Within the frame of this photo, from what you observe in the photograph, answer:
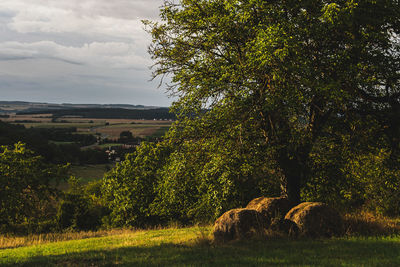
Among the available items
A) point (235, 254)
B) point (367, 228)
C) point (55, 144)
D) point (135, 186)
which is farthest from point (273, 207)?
point (55, 144)

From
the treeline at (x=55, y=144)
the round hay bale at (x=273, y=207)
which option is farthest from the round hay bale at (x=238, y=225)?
the treeline at (x=55, y=144)

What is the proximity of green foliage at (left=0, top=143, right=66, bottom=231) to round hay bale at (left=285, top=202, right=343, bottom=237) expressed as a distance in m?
27.0

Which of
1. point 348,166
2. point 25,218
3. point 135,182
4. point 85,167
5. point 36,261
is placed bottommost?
point 85,167

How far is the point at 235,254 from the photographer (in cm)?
1077

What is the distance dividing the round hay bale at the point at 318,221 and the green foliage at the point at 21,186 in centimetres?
2697

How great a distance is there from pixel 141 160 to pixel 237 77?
2721 cm

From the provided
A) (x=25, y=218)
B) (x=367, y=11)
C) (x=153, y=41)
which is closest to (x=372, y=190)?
(x=367, y=11)

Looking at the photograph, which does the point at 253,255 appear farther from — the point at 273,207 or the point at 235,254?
the point at 273,207

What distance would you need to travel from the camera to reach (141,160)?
3950cm

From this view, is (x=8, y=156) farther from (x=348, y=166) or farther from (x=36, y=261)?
(x=348, y=166)

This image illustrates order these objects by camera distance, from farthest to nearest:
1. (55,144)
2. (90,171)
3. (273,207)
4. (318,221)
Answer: (55,144) < (90,171) < (273,207) < (318,221)

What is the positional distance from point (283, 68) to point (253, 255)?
7746 millimetres

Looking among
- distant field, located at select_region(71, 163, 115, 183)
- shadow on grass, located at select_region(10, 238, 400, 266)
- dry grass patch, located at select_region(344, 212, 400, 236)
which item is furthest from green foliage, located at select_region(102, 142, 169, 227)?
distant field, located at select_region(71, 163, 115, 183)

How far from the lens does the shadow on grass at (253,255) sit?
380 inches
